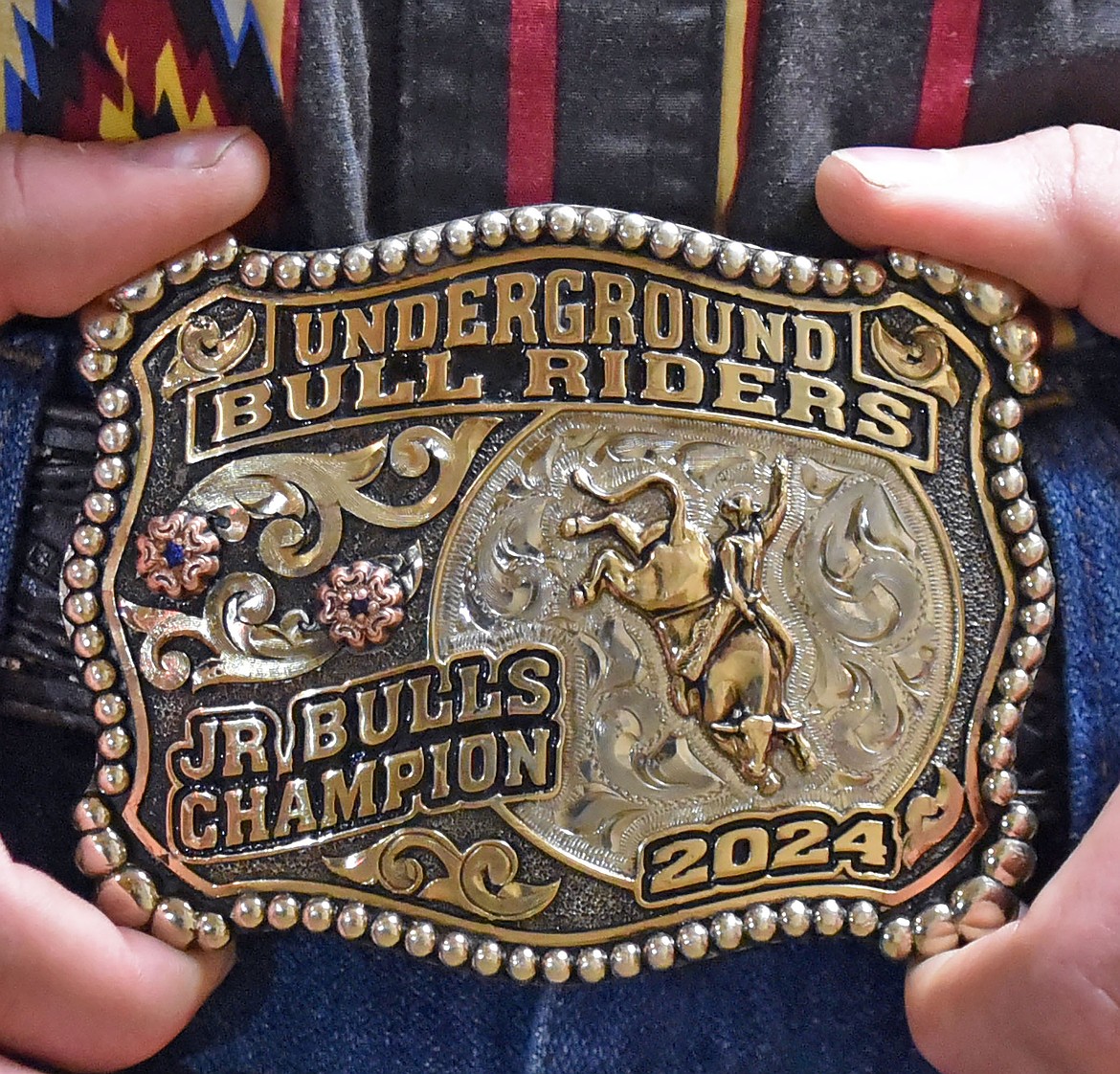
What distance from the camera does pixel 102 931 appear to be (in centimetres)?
81

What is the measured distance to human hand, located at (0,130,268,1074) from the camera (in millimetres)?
782

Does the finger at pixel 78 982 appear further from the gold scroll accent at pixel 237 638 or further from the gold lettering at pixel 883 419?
the gold lettering at pixel 883 419

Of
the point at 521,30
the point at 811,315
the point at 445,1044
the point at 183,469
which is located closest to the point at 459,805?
the point at 445,1044

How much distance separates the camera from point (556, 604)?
812mm

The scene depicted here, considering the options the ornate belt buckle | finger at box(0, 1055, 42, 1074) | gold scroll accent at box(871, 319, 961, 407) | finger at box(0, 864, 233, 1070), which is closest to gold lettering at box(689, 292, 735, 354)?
the ornate belt buckle

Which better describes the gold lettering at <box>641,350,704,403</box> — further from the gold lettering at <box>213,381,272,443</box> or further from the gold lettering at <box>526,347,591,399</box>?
the gold lettering at <box>213,381,272,443</box>

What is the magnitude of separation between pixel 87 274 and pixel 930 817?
72 centimetres

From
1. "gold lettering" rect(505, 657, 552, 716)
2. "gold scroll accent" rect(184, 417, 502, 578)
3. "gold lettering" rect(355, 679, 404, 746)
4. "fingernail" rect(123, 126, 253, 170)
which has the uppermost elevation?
"fingernail" rect(123, 126, 253, 170)

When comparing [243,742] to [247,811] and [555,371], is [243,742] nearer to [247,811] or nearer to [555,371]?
[247,811]

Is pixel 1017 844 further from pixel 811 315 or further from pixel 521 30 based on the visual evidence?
pixel 521 30

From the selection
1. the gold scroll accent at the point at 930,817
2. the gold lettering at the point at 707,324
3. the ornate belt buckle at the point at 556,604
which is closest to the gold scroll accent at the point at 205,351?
the ornate belt buckle at the point at 556,604

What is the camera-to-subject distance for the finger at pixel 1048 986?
744 mm

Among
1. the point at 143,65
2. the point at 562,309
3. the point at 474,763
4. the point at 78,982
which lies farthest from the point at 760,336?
the point at 78,982

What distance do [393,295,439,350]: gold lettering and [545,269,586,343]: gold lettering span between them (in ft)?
0.26
